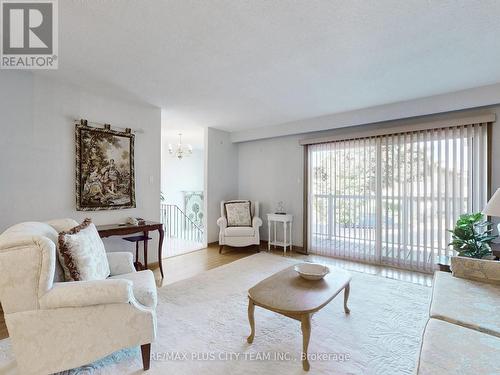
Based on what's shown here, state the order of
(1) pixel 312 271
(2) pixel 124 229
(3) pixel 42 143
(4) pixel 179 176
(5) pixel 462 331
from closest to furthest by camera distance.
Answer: (5) pixel 462 331 < (1) pixel 312 271 < (3) pixel 42 143 < (2) pixel 124 229 < (4) pixel 179 176

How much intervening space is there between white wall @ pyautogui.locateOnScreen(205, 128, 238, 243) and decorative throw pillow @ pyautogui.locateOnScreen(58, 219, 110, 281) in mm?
3310

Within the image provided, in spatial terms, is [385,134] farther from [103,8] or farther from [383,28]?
[103,8]

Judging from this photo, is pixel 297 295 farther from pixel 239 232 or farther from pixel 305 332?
pixel 239 232

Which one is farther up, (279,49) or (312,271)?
(279,49)

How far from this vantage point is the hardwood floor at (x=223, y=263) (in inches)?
133

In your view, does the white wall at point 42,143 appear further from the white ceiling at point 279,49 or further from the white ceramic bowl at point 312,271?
the white ceramic bowl at point 312,271

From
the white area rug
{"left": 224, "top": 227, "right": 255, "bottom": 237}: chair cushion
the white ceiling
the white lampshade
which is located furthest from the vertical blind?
the white lampshade

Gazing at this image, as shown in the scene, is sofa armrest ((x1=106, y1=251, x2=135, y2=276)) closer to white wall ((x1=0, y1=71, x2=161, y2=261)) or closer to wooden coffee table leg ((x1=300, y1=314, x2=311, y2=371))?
white wall ((x1=0, y1=71, x2=161, y2=261))

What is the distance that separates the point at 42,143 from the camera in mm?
2875

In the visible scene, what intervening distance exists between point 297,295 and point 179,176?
680cm

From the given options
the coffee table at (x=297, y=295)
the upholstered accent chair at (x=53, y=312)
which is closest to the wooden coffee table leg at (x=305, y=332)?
the coffee table at (x=297, y=295)

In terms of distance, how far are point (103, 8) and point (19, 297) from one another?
6.38ft

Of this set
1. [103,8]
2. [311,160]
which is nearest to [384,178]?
[311,160]

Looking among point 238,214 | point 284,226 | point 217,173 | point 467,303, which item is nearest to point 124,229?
point 238,214
